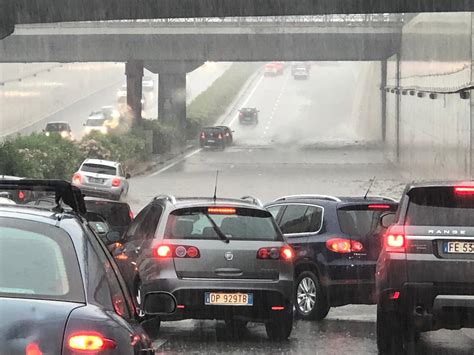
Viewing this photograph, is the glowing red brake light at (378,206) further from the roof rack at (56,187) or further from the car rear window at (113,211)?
the roof rack at (56,187)

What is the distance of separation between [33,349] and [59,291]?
0.46 meters

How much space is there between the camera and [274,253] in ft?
38.8

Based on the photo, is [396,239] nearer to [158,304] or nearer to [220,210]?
[220,210]

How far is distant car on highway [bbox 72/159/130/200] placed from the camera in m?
38.5

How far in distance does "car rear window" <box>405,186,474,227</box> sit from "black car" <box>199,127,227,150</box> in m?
59.8

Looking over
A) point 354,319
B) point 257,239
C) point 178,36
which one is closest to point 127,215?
point 354,319

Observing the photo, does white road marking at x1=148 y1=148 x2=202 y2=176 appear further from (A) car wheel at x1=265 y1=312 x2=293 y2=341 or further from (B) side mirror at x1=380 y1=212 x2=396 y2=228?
(B) side mirror at x1=380 y1=212 x2=396 y2=228

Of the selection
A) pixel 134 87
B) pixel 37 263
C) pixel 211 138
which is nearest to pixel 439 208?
pixel 37 263

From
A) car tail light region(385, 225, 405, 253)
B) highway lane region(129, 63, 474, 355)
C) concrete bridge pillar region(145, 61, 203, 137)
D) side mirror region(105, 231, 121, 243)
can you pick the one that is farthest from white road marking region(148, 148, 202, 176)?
car tail light region(385, 225, 405, 253)

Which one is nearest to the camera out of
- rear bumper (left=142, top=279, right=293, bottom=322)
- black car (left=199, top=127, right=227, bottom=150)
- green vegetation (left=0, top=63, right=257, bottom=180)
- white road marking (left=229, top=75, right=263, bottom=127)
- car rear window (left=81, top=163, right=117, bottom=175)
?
rear bumper (left=142, top=279, right=293, bottom=322)

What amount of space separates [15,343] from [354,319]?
10.6 m

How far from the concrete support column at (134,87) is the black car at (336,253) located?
48695 millimetres

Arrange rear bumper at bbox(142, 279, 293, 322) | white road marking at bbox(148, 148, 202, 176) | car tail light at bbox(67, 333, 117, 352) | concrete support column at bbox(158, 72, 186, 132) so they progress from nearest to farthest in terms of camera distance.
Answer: car tail light at bbox(67, 333, 117, 352)
rear bumper at bbox(142, 279, 293, 322)
white road marking at bbox(148, 148, 202, 176)
concrete support column at bbox(158, 72, 186, 132)

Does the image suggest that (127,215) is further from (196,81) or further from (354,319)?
(196,81)
